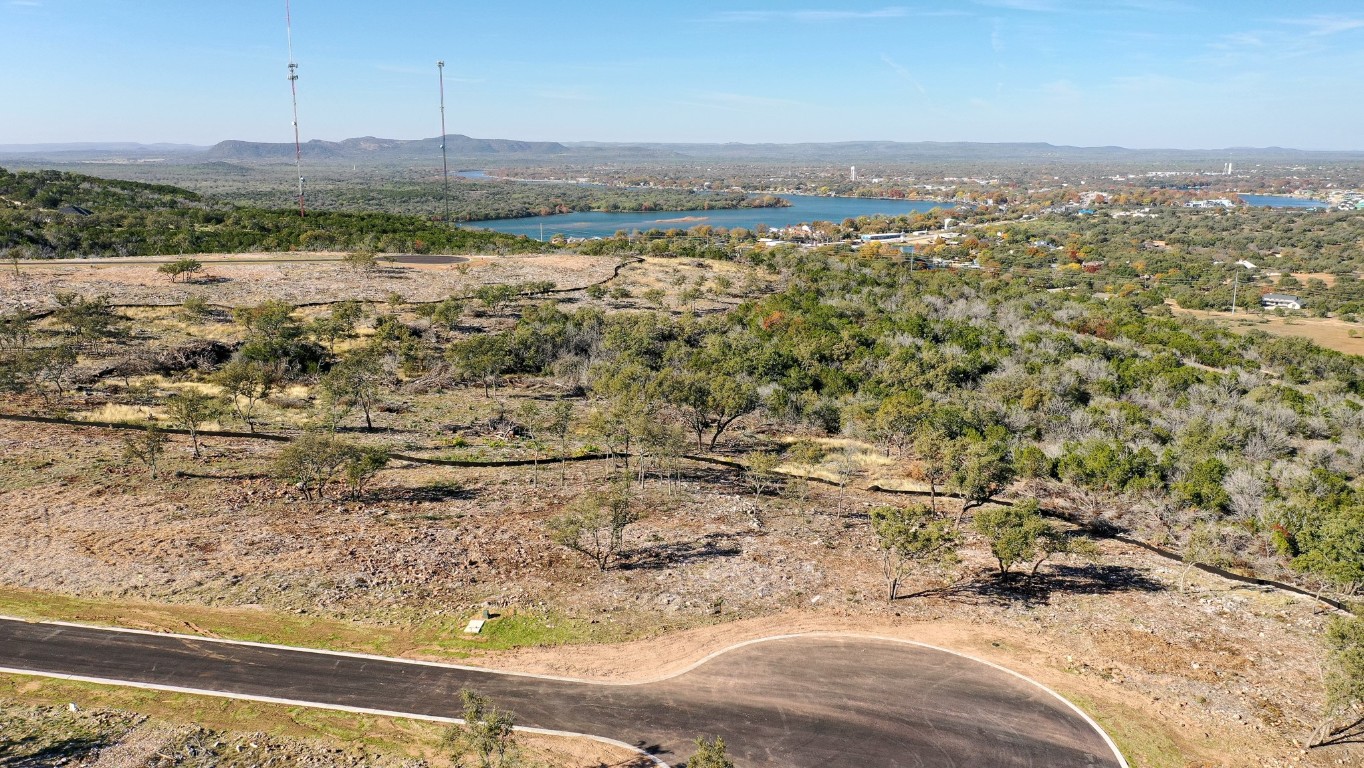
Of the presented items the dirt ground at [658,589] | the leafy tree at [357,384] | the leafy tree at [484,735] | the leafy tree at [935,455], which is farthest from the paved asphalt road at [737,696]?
the leafy tree at [357,384]

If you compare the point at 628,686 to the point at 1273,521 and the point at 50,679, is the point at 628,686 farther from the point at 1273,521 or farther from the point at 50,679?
the point at 1273,521

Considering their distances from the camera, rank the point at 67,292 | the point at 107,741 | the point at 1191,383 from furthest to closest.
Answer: the point at 67,292
the point at 1191,383
the point at 107,741

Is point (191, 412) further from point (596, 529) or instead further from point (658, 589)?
point (658, 589)

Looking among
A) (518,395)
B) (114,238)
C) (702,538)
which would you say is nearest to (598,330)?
(518,395)

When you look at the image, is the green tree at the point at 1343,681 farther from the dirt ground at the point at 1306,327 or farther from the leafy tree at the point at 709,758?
the dirt ground at the point at 1306,327

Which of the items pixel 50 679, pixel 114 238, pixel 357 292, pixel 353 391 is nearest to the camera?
pixel 50 679

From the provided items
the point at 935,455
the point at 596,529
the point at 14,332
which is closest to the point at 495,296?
the point at 14,332
